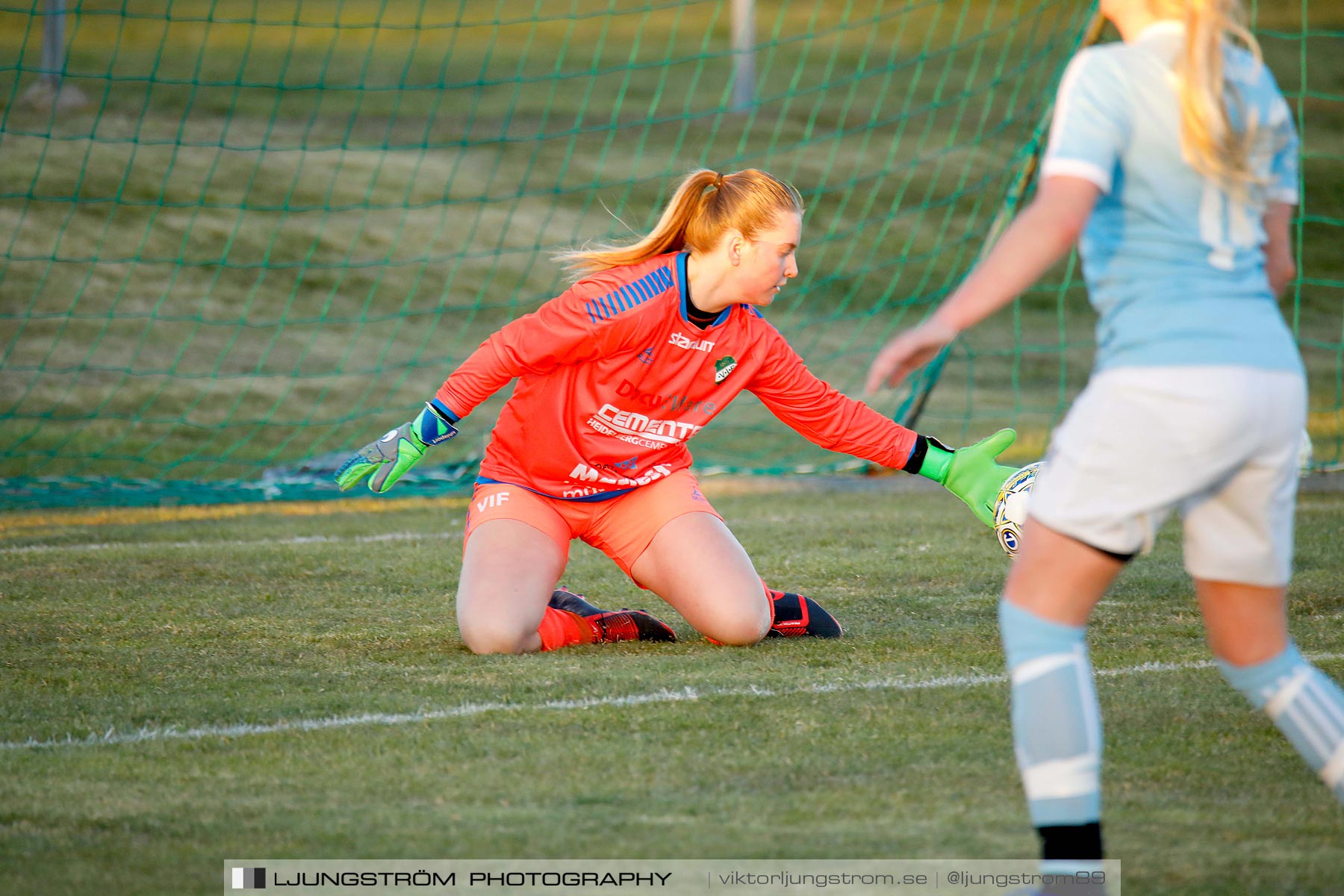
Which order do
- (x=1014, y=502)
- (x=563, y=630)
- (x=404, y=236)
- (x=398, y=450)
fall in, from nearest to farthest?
1. (x=398, y=450)
2. (x=1014, y=502)
3. (x=563, y=630)
4. (x=404, y=236)

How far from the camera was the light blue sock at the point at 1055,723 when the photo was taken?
7.66 feet

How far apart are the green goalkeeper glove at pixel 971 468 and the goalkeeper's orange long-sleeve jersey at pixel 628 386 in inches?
2.0

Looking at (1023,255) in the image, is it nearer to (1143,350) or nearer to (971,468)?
(1143,350)

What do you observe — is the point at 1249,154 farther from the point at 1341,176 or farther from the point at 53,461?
the point at 1341,176

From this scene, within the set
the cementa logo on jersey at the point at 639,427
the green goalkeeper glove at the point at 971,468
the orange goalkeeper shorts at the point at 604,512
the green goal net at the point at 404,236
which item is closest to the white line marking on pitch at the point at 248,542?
the green goal net at the point at 404,236

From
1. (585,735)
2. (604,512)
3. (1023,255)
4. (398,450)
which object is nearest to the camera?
(1023,255)

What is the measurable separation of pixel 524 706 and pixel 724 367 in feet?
4.25

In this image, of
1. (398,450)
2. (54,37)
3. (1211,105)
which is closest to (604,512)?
(398,450)

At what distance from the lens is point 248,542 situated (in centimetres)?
653

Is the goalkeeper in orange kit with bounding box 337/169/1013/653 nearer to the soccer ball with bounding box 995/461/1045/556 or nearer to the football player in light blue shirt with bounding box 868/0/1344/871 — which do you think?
the soccer ball with bounding box 995/461/1045/556

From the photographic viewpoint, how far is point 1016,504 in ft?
14.5

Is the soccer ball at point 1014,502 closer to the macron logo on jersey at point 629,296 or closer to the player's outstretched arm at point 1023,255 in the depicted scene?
the macron logo on jersey at point 629,296

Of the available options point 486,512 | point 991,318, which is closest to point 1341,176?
point 991,318

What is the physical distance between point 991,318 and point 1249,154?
13135 millimetres
